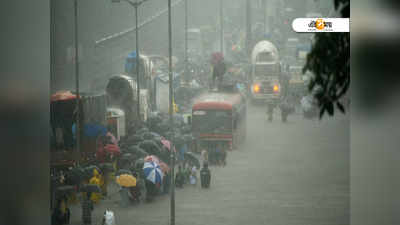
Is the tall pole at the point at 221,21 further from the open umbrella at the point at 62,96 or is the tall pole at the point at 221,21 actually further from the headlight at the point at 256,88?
the open umbrella at the point at 62,96

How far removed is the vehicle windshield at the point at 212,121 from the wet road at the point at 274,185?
0.82 m

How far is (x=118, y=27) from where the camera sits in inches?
888

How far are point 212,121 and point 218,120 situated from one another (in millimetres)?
311

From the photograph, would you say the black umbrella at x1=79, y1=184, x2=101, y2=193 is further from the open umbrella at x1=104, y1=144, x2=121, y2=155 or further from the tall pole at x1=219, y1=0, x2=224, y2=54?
the tall pole at x1=219, y1=0, x2=224, y2=54

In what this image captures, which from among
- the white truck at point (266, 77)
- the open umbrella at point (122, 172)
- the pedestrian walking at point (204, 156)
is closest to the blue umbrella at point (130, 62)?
the pedestrian walking at point (204, 156)

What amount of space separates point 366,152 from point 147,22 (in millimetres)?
13667

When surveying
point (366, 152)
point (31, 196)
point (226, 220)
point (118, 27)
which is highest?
point (118, 27)

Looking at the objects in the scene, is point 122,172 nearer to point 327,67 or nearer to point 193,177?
point 193,177

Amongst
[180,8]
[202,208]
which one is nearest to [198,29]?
[180,8]

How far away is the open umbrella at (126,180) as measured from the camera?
18.6 meters

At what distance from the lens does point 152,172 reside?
752 inches

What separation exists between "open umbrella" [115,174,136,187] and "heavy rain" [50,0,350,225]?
0.03m

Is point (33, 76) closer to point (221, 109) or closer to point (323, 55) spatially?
point (323, 55)

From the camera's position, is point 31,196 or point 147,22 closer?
point 31,196
